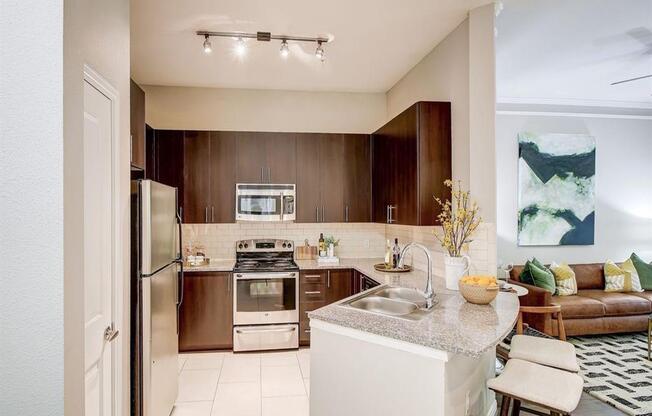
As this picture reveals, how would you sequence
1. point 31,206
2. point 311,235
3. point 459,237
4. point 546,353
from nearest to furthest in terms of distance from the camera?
1. point 31,206
2. point 546,353
3. point 459,237
4. point 311,235

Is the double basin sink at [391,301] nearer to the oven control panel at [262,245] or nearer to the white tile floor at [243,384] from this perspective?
the white tile floor at [243,384]

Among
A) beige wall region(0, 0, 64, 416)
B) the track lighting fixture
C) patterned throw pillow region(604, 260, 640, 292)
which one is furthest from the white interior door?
patterned throw pillow region(604, 260, 640, 292)

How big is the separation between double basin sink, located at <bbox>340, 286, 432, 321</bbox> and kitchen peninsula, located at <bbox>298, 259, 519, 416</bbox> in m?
0.09

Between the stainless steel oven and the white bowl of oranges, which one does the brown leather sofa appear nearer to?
the white bowl of oranges

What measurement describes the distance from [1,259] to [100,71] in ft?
3.57

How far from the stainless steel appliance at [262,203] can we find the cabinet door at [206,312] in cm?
74

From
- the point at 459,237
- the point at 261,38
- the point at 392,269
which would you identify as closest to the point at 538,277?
the point at 392,269

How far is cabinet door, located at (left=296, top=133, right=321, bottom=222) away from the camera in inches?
174

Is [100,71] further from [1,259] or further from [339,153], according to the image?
[339,153]

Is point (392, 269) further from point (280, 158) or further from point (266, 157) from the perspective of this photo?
point (266, 157)

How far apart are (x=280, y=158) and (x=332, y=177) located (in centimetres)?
67

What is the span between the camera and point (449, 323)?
1.92m

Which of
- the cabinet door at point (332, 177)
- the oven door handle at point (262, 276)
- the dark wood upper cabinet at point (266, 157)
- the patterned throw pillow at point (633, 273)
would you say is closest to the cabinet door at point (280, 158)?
the dark wood upper cabinet at point (266, 157)

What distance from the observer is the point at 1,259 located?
3.13 feet
